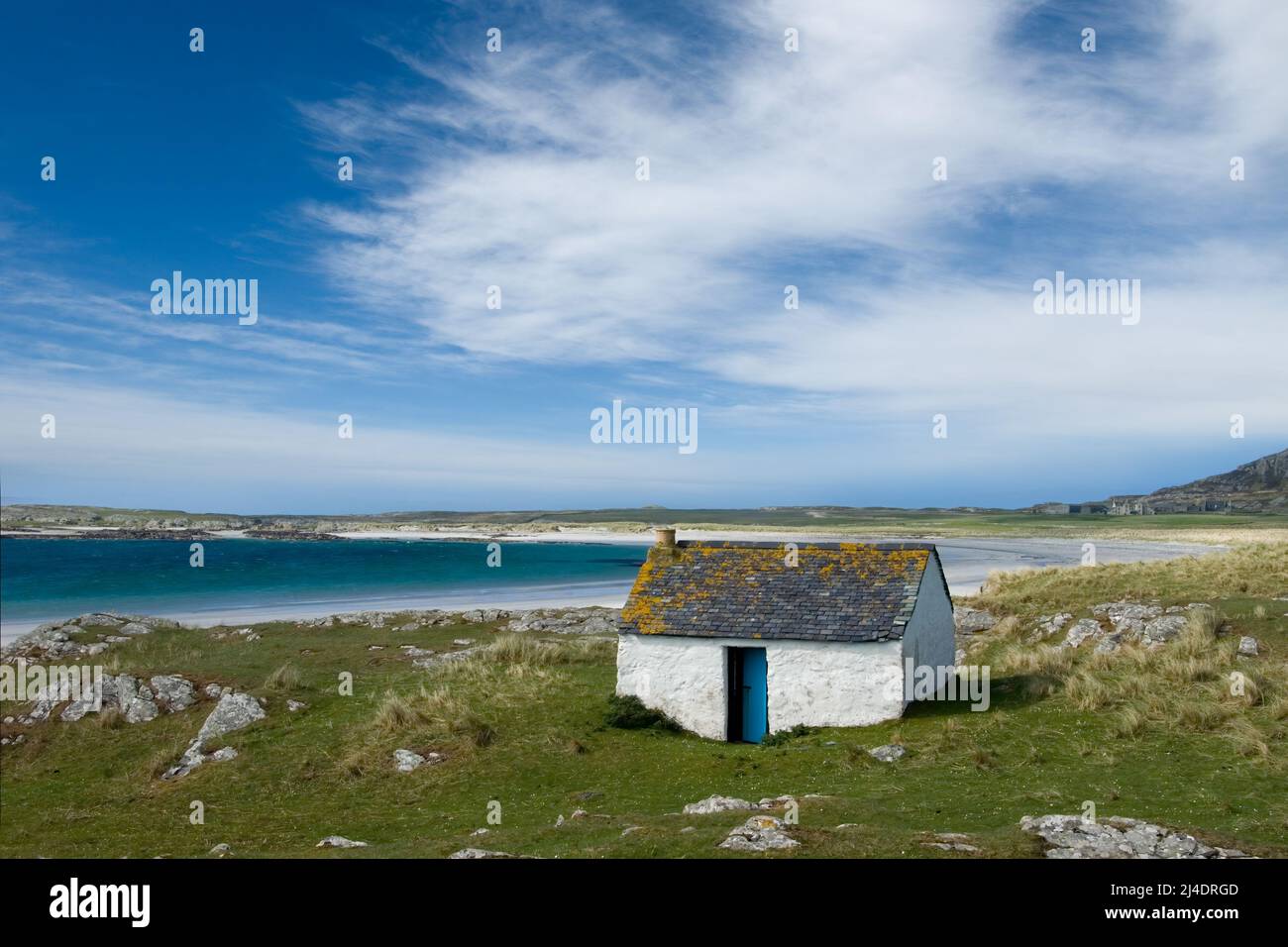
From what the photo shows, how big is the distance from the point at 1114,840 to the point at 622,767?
36.2ft

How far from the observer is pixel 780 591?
23297 mm

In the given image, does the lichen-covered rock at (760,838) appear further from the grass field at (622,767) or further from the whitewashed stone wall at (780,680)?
the whitewashed stone wall at (780,680)

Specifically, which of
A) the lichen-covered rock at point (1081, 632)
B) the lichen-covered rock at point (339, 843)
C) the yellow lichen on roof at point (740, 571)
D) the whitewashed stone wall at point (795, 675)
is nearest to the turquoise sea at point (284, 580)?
the lichen-covered rock at point (1081, 632)

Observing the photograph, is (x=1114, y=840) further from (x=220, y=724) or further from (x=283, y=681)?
(x=283, y=681)

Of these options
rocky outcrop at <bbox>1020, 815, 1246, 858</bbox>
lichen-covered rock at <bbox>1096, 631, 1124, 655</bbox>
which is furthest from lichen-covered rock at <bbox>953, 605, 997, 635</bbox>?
rocky outcrop at <bbox>1020, 815, 1246, 858</bbox>

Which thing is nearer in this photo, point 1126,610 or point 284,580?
point 1126,610

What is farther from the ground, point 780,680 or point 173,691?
point 780,680

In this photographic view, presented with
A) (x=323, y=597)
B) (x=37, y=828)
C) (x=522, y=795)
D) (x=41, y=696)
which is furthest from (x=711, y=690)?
(x=323, y=597)

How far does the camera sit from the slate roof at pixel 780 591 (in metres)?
21.7

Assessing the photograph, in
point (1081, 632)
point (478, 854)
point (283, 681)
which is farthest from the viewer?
point (1081, 632)

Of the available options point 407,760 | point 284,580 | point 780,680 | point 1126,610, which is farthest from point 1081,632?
point 284,580

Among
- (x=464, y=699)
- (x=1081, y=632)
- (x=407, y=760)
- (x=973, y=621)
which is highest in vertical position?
(x=1081, y=632)
